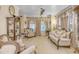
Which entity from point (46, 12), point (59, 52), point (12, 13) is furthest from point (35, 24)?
point (59, 52)

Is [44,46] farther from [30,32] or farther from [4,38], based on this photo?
[4,38]

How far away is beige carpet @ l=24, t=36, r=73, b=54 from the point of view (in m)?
3.20

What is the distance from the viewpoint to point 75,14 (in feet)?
10.3

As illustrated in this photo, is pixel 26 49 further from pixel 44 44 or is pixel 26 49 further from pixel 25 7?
pixel 25 7

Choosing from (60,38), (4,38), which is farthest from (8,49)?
(60,38)

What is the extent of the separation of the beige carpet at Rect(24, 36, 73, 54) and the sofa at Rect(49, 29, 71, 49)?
9 cm

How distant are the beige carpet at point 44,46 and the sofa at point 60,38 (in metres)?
0.09

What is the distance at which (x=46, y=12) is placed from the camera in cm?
327

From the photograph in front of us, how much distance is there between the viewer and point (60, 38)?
3.34 m

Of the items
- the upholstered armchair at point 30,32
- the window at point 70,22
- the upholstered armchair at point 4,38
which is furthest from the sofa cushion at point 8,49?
the window at point 70,22

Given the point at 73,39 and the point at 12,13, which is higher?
the point at 12,13
